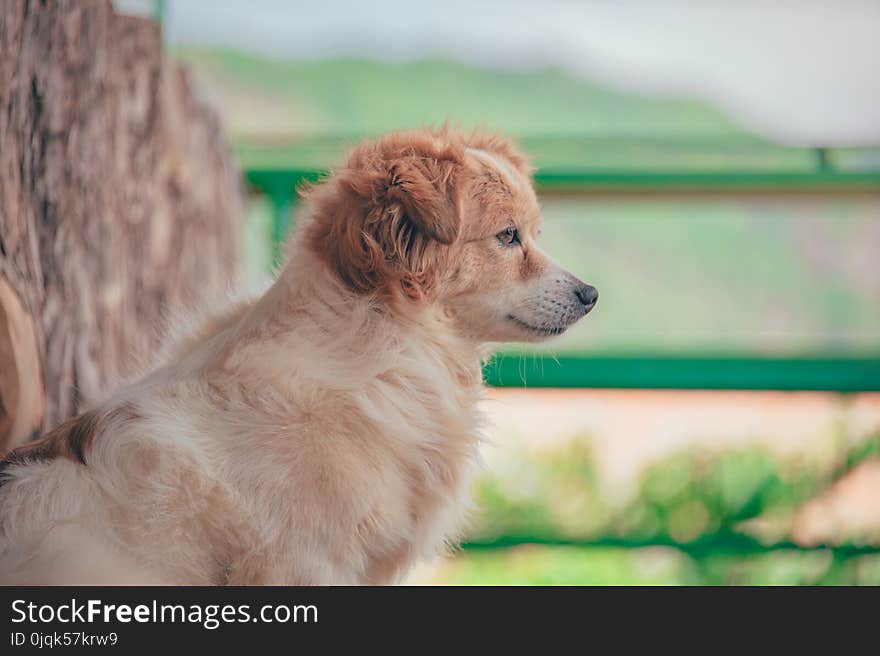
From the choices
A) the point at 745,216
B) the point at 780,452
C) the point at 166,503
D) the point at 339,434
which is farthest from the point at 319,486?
the point at 745,216

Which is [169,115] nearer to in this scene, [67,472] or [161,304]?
[161,304]

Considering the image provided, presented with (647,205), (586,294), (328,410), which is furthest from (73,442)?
(647,205)

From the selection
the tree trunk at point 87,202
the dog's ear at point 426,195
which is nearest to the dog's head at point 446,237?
the dog's ear at point 426,195

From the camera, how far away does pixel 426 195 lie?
2326 mm

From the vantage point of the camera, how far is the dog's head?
2334 mm

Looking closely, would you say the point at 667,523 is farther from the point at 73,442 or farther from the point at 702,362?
the point at 73,442

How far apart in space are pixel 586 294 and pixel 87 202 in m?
1.79

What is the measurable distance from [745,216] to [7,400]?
369 cm

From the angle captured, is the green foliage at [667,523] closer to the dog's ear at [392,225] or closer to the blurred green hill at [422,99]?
the blurred green hill at [422,99]

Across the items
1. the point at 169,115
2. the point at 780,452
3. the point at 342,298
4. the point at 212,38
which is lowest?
the point at 780,452

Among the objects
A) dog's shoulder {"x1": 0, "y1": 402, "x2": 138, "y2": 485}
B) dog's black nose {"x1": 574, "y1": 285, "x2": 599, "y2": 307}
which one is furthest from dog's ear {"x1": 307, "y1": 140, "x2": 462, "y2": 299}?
dog's shoulder {"x1": 0, "y1": 402, "x2": 138, "y2": 485}

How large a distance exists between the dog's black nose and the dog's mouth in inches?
3.4

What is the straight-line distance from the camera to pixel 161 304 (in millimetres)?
4039

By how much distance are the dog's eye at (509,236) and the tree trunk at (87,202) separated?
53.1 inches
